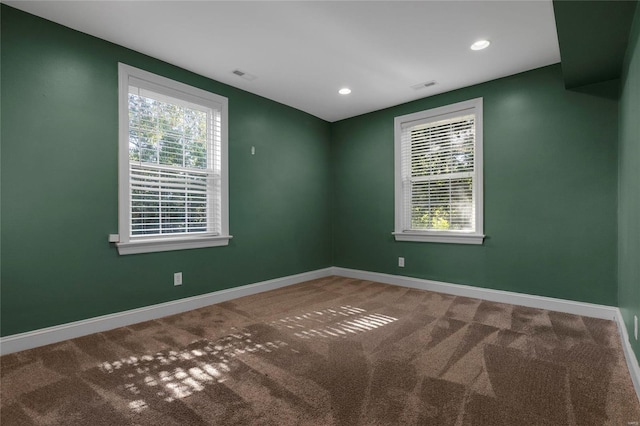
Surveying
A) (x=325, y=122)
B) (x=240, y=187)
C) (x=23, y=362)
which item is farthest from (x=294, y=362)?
(x=325, y=122)

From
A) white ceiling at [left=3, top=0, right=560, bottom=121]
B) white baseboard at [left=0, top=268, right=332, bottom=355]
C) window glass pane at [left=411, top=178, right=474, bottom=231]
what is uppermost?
white ceiling at [left=3, top=0, right=560, bottom=121]

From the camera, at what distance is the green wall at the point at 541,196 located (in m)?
3.01

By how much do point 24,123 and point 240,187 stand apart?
1972 mm

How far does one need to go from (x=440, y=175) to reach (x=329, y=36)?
2216mm

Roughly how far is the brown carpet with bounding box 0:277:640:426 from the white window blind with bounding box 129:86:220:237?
1.00 m

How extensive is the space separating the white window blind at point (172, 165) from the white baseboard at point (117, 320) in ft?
2.37

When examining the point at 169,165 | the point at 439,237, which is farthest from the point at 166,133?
the point at 439,237

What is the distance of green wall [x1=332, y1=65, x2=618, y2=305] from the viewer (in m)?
3.01

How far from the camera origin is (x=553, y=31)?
2.61 meters

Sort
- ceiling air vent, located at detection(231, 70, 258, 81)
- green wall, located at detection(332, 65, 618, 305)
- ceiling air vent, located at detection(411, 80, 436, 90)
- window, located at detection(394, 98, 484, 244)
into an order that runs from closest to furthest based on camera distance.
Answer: green wall, located at detection(332, 65, 618, 305) < ceiling air vent, located at detection(231, 70, 258, 81) < ceiling air vent, located at detection(411, 80, 436, 90) < window, located at detection(394, 98, 484, 244)

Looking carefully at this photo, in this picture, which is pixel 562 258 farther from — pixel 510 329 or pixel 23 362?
pixel 23 362

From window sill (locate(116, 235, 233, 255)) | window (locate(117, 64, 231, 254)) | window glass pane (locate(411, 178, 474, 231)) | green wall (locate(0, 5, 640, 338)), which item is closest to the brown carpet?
green wall (locate(0, 5, 640, 338))

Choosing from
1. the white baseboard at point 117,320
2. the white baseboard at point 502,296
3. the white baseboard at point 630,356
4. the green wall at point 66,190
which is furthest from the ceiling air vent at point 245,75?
the white baseboard at point 630,356

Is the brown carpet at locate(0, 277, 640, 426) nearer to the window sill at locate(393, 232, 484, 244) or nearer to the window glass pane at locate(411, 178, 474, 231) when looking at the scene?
the window sill at locate(393, 232, 484, 244)
